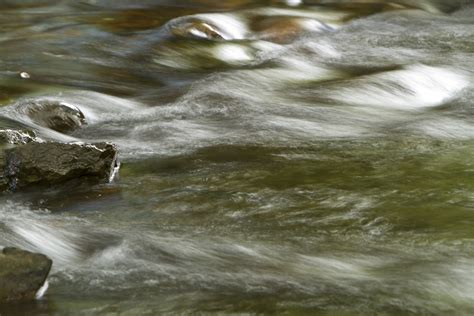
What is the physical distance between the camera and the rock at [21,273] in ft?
13.8

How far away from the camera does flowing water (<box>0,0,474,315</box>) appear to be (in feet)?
14.8

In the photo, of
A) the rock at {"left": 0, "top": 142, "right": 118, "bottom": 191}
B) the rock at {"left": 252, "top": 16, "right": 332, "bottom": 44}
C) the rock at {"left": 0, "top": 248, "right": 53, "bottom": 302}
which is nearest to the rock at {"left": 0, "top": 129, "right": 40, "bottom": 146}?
the rock at {"left": 0, "top": 142, "right": 118, "bottom": 191}

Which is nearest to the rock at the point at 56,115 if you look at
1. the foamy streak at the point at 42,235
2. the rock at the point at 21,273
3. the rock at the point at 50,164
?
the rock at the point at 50,164

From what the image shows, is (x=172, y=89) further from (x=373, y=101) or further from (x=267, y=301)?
(x=267, y=301)

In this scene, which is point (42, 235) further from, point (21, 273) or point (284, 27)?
point (284, 27)

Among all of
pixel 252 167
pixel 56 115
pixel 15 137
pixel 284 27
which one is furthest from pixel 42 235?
pixel 284 27

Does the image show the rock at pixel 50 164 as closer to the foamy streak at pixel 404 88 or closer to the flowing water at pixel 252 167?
the flowing water at pixel 252 167

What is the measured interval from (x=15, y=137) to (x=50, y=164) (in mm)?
570

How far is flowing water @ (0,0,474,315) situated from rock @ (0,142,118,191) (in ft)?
0.31

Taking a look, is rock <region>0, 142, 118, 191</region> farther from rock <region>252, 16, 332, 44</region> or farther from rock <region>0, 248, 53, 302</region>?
rock <region>252, 16, 332, 44</region>

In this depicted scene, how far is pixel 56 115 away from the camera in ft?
26.7

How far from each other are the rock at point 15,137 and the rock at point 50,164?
0.77 feet

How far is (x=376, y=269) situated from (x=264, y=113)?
12.7 feet

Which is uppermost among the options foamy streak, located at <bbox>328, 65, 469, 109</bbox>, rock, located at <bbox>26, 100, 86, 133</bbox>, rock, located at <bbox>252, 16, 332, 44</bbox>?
foamy streak, located at <bbox>328, 65, 469, 109</bbox>
